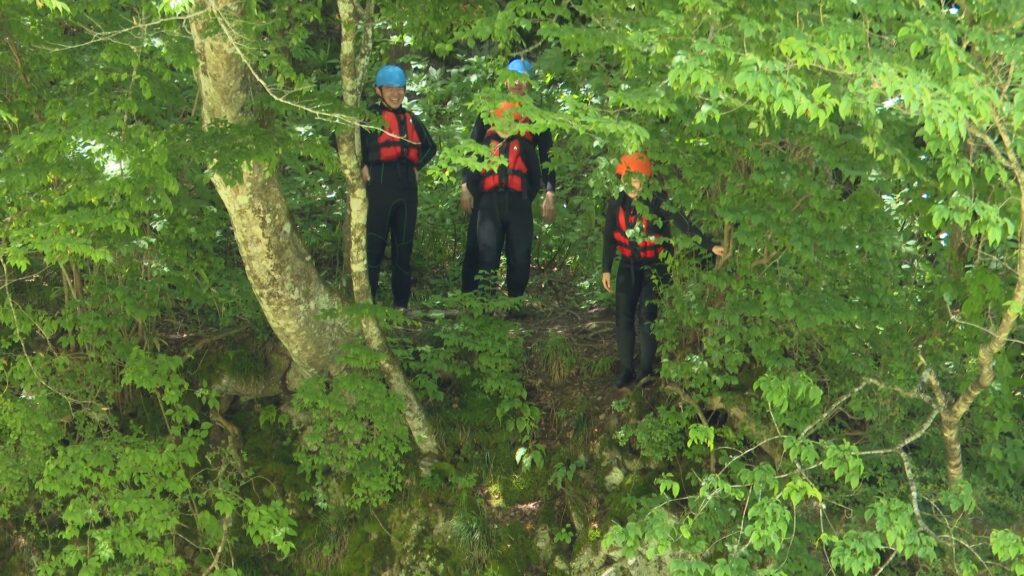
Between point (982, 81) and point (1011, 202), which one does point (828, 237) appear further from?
point (982, 81)

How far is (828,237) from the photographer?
700 centimetres

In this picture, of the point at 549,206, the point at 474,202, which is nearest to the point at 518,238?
the point at 549,206

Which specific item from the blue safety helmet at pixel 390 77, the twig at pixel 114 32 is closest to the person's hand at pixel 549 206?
the blue safety helmet at pixel 390 77

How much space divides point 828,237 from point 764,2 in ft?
5.30

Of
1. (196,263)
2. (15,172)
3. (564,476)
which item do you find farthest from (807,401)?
(15,172)

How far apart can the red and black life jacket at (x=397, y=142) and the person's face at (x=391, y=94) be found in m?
0.05

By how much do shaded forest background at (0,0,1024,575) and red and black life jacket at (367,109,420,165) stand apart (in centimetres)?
47

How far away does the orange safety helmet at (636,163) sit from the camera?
755 cm

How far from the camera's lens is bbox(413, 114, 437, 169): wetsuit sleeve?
8695 mm

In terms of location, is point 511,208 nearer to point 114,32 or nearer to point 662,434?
point 662,434

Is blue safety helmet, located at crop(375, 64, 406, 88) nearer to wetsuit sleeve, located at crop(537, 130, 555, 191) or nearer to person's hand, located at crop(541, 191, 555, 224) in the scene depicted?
wetsuit sleeve, located at crop(537, 130, 555, 191)

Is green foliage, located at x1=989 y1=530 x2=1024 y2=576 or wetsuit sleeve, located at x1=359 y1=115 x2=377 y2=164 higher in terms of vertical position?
wetsuit sleeve, located at x1=359 y1=115 x2=377 y2=164

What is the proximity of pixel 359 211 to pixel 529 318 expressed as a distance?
2.11 m

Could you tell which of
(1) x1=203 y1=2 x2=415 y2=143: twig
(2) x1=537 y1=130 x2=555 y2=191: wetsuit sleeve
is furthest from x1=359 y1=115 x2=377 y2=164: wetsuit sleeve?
(2) x1=537 y1=130 x2=555 y2=191: wetsuit sleeve
